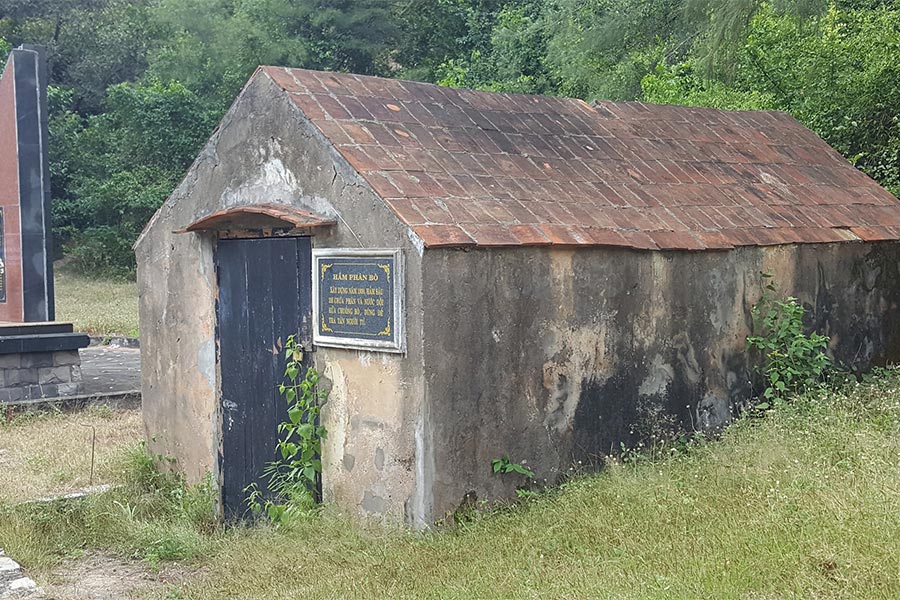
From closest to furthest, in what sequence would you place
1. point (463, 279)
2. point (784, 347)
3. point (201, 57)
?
point (463, 279) → point (784, 347) → point (201, 57)

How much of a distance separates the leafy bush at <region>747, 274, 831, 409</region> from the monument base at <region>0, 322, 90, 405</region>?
336 inches

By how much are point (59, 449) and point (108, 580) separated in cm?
348

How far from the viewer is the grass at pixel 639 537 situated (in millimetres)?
4461

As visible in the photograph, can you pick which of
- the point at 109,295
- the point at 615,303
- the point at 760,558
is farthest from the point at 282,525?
the point at 109,295

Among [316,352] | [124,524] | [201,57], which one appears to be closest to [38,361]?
[124,524]

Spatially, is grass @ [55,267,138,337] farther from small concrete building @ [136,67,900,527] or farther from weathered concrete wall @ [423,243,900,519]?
weathered concrete wall @ [423,243,900,519]

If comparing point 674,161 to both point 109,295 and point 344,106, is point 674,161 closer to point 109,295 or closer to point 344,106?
point 344,106

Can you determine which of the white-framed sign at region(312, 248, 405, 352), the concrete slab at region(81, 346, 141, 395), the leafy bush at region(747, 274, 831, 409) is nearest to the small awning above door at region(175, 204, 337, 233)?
the white-framed sign at region(312, 248, 405, 352)

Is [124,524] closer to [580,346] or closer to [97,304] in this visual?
[580,346]

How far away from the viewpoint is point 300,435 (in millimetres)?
6699

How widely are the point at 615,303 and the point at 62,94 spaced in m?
28.8

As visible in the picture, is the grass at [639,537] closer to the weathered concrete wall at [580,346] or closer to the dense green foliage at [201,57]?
the weathered concrete wall at [580,346]

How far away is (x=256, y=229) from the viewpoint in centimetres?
733

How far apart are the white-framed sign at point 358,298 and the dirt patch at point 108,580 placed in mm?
1790
